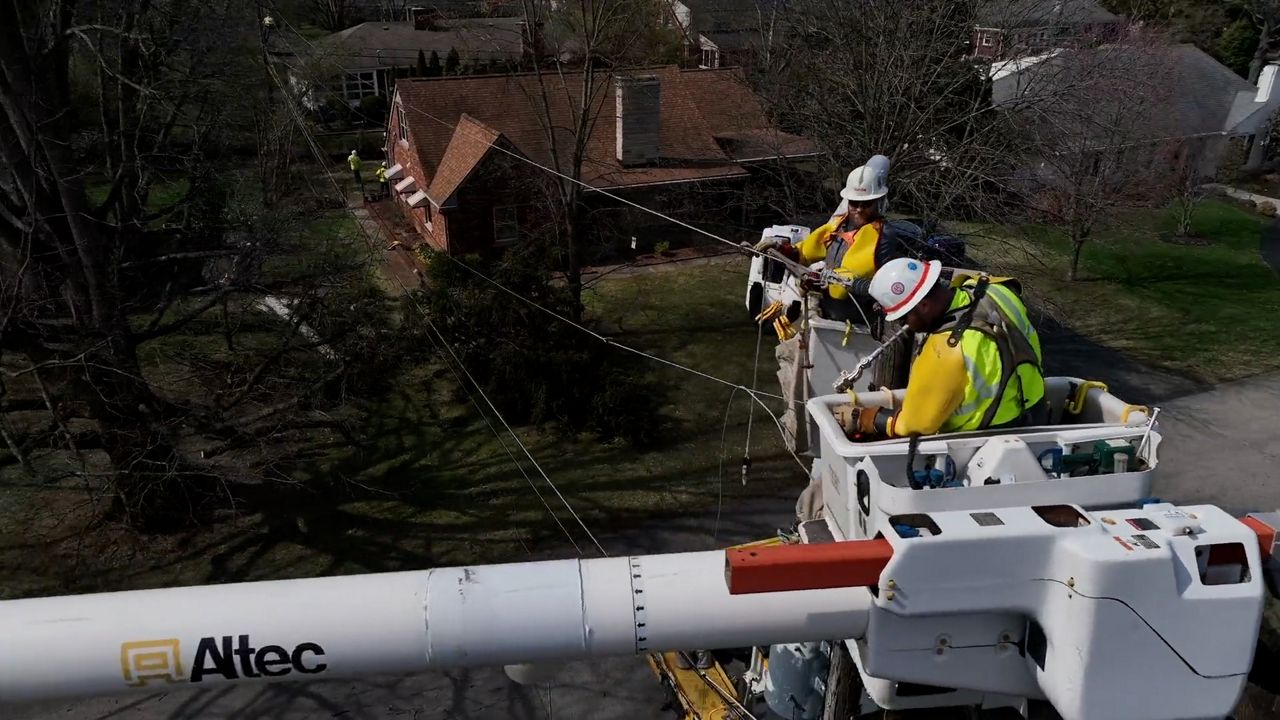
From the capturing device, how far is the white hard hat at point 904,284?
474 centimetres

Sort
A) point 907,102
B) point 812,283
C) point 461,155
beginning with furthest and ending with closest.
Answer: point 461,155, point 907,102, point 812,283

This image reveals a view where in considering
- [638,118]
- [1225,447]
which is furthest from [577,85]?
[1225,447]

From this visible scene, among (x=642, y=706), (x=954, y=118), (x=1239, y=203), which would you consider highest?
(x=954, y=118)

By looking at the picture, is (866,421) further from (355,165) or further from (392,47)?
(392,47)

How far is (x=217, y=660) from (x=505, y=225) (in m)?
18.6

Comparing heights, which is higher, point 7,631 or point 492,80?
point 492,80

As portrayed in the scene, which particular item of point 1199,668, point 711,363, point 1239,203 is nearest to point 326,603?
point 1199,668

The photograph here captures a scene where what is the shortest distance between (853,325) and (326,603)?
4823 mm

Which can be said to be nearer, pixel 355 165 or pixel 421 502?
pixel 421 502

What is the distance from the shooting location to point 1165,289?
21047mm

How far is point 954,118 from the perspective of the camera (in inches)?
587

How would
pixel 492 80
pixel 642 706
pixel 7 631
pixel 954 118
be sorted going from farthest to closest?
pixel 492 80 → pixel 954 118 → pixel 642 706 → pixel 7 631

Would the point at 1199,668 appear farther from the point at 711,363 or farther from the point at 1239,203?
the point at 1239,203

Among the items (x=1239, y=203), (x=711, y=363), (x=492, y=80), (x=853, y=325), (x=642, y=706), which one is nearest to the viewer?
(x=853, y=325)
